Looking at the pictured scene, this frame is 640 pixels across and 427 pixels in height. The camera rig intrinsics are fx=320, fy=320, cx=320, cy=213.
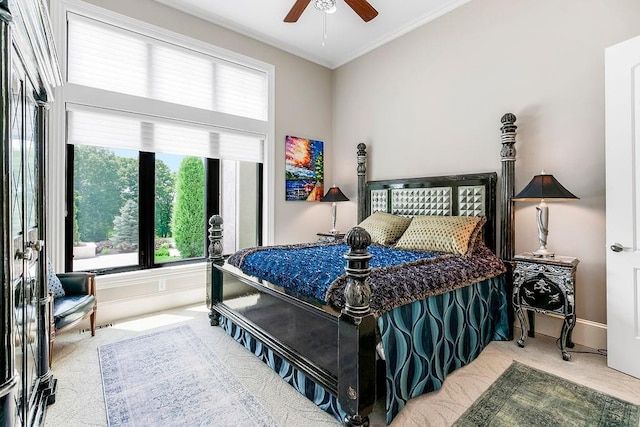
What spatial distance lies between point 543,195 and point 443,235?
826mm

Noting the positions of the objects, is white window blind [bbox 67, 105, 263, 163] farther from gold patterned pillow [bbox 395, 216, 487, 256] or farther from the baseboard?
the baseboard

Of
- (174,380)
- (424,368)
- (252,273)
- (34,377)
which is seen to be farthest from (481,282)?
(34,377)

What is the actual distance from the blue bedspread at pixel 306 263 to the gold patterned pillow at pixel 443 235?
16 centimetres

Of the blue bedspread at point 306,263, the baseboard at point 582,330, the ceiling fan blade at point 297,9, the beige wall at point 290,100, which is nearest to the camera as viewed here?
the blue bedspread at point 306,263

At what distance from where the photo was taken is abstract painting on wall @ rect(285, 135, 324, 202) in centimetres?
460

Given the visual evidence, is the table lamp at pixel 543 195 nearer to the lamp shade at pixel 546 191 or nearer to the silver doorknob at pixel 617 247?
the lamp shade at pixel 546 191

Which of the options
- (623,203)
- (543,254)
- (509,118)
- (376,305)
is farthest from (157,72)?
(623,203)

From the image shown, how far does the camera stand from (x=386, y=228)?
351 cm

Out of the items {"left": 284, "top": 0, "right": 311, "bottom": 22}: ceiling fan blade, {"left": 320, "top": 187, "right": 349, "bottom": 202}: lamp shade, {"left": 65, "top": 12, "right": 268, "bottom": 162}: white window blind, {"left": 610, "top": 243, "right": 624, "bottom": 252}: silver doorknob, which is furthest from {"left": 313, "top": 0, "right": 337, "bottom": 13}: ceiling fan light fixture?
{"left": 610, "top": 243, "right": 624, "bottom": 252}: silver doorknob

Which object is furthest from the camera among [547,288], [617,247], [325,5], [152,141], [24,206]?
[152,141]

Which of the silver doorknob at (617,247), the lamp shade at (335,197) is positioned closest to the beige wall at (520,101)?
the silver doorknob at (617,247)

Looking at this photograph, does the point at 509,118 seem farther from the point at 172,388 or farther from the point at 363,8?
the point at 172,388

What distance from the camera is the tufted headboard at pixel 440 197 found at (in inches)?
128

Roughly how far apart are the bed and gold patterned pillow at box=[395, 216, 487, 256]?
15 mm
